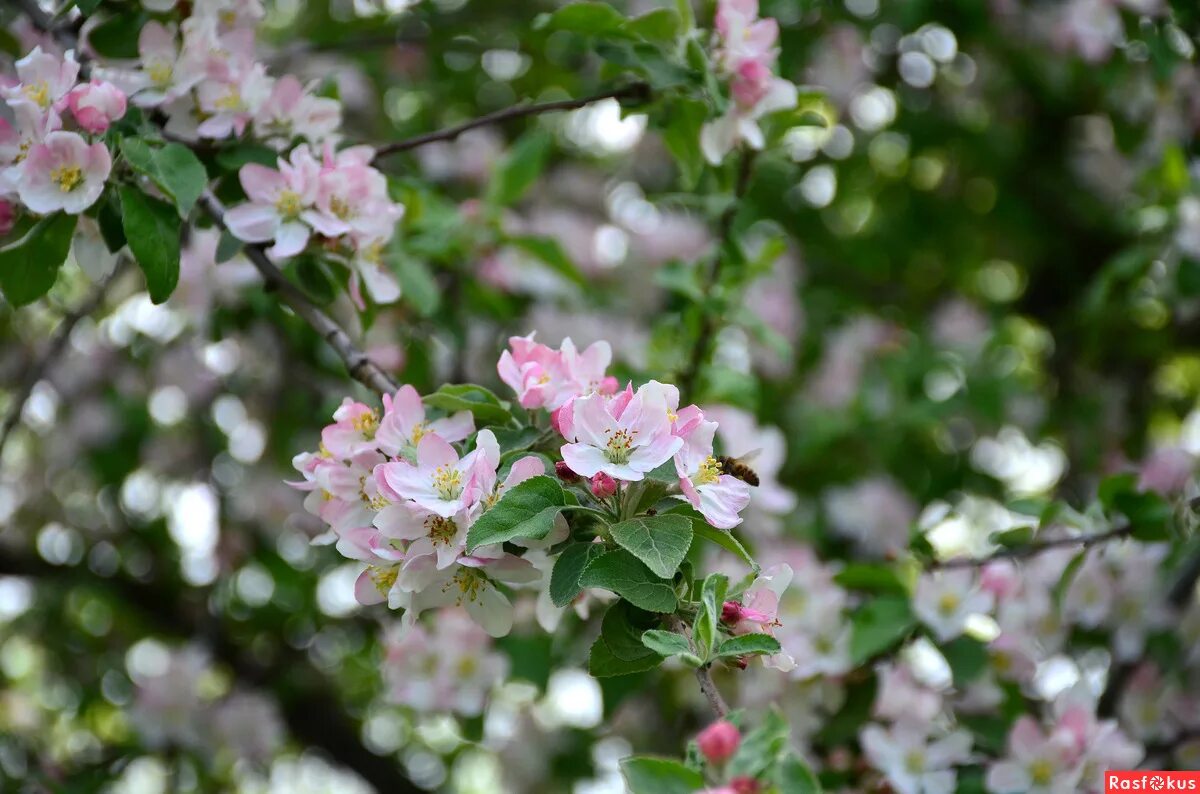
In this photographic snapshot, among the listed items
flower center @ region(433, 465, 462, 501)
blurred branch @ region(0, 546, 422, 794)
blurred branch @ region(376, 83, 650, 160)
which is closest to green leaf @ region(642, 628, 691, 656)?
flower center @ region(433, 465, 462, 501)

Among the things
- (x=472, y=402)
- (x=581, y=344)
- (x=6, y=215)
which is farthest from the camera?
(x=581, y=344)

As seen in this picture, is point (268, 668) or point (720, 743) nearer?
point (720, 743)

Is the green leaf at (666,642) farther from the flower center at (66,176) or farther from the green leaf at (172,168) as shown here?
the flower center at (66,176)

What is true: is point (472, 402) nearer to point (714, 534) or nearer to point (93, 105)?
point (714, 534)

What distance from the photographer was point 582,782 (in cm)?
297

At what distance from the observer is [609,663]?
1101 mm

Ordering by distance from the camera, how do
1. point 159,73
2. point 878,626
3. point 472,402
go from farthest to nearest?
point 878,626 → point 159,73 → point 472,402

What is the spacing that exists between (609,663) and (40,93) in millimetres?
905

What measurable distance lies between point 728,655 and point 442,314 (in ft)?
4.91

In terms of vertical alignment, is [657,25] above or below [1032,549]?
above

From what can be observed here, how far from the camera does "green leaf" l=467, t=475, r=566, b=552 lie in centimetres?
103

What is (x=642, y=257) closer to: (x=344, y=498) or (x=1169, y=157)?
(x=1169, y=157)

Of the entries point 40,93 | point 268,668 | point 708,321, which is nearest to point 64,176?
point 40,93

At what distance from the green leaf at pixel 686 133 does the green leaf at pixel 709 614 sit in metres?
0.76
